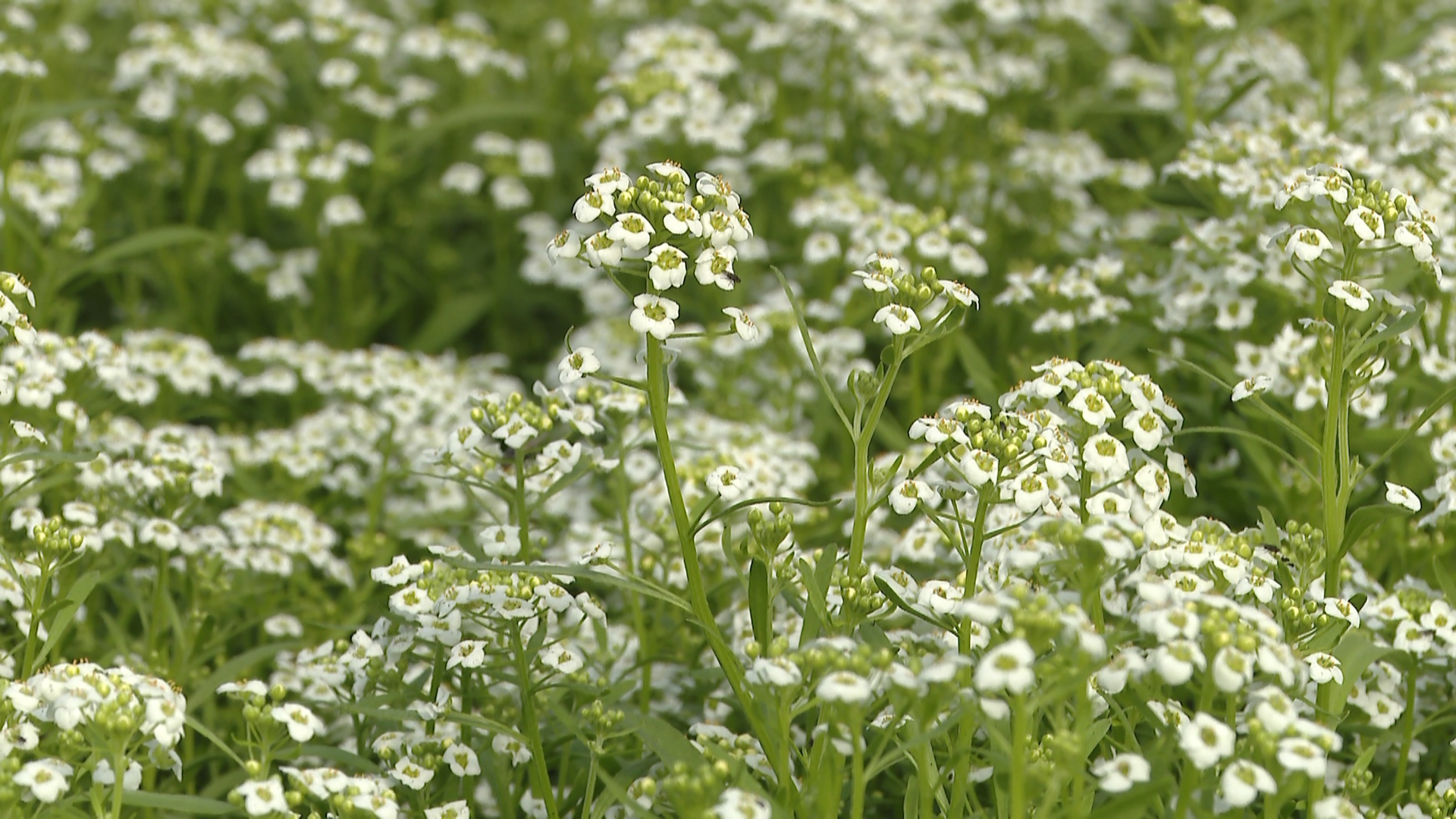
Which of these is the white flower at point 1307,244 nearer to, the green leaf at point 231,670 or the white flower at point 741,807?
the white flower at point 741,807

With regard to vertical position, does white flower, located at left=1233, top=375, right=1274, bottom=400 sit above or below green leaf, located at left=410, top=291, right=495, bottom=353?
above

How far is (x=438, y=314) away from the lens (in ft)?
30.3

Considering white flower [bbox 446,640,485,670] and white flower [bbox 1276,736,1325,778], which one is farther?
white flower [bbox 446,640,485,670]

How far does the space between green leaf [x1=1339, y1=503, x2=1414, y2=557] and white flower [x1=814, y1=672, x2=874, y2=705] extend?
1844 mm

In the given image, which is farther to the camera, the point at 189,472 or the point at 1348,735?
the point at 189,472

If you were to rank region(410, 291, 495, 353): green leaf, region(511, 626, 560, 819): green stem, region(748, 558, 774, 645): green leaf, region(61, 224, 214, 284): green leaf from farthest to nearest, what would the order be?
1. region(410, 291, 495, 353): green leaf
2. region(61, 224, 214, 284): green leaf
3. region(511, 626, 560, 819): green stem
4. region(748, 558, 774, 645): green leaf

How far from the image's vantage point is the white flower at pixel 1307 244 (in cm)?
480

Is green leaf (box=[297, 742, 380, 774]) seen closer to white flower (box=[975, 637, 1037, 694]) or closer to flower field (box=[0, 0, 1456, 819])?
flower field (box=[0, 0, 1456, 819])

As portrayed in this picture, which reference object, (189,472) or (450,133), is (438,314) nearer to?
(450,133)

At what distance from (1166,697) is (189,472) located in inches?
151

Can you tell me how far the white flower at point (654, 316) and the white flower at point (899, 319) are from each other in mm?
623

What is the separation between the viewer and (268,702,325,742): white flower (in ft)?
14.4

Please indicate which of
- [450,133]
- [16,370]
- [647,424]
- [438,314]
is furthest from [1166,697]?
[450,133]

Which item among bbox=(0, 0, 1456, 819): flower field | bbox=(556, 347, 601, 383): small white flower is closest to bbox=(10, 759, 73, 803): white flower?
bbox=(0, 0, 1456, 819): flower field
